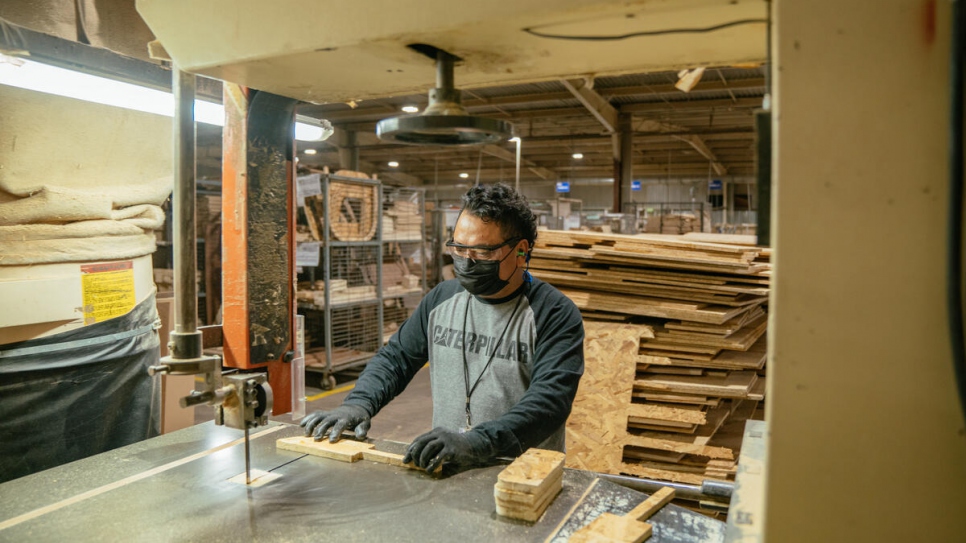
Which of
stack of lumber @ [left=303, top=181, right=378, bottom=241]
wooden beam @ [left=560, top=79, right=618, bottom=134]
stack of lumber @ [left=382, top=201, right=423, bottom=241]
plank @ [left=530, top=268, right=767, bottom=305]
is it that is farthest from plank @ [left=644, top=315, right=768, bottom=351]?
wooden beam @ [left=560, top=79, right=618, bottom=134]

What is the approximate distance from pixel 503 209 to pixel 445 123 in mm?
1133

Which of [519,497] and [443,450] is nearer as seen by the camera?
[519,497]

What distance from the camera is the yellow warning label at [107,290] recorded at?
2764 millimetres

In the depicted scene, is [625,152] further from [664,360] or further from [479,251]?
[479,251]

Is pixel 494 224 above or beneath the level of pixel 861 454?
above

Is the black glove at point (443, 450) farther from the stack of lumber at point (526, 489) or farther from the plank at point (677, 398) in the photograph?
the plank at point (677, 398)

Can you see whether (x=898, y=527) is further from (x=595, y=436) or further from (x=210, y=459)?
(x=595, y=436)

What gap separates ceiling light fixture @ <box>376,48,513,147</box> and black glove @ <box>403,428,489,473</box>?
0.92 metres

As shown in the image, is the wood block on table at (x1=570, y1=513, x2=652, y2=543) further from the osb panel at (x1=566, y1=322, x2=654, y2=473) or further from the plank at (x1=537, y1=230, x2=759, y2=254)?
the plank at (x1=537, y1=230, x2=759, y2=254)

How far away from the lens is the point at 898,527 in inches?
34.2

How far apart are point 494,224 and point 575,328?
55 centimetres

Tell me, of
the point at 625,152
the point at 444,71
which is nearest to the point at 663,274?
the point at 444,71

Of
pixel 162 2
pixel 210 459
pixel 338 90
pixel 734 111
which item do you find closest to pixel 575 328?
pixel 338 90

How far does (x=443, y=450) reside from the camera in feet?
6.06
